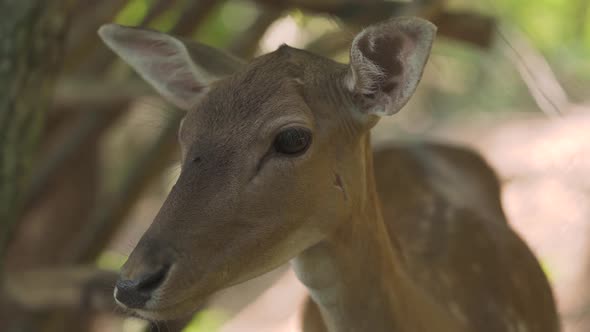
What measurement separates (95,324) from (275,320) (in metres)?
1.11

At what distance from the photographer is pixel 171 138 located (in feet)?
15.5

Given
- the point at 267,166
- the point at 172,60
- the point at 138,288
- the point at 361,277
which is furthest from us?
the point at 172,60

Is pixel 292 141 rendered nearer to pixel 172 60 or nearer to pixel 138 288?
pixel 138 288

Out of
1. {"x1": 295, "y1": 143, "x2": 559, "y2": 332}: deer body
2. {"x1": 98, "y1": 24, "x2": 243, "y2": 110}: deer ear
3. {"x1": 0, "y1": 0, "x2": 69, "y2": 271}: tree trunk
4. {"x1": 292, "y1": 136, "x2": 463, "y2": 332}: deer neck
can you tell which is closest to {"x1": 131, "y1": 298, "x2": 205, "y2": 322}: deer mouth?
{"x1": 292, "y1": 136, "x2": 463, "y2": 332}: deer neck

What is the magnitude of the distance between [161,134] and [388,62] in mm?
2187

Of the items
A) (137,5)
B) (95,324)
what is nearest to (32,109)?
(137,5)

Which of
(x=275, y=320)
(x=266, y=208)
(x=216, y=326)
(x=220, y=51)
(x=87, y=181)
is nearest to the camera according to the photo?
(x=266, y=208)

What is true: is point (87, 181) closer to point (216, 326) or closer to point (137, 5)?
point (137, 5)

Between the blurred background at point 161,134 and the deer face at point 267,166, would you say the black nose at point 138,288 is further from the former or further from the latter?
the blurred background at point 161,134

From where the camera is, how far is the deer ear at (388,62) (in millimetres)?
2586

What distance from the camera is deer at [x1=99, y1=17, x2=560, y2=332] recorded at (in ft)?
7.93

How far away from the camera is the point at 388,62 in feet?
8.92

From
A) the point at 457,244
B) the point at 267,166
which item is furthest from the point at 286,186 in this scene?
the point at 457,244

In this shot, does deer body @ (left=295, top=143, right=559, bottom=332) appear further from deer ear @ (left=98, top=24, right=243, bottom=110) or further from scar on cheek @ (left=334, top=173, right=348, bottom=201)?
deer ear @ (left=98, top=24, right=243, bottom=110)
